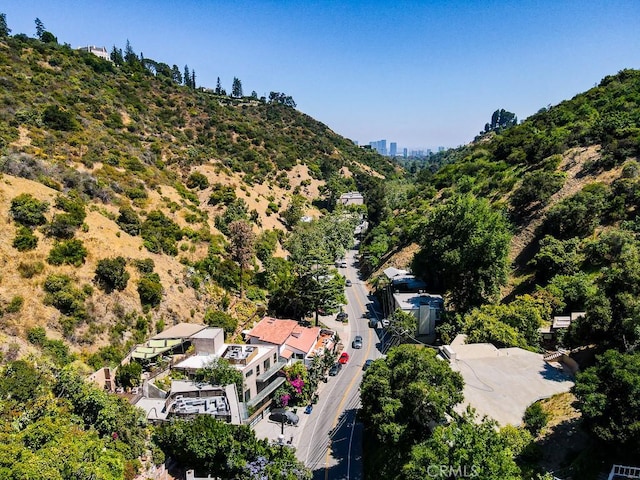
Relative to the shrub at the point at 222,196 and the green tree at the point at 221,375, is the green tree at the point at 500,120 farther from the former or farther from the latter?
the green tree at the point at 221,375

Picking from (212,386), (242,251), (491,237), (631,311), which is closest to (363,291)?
(242,251)

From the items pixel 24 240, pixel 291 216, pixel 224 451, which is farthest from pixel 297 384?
pixel 291 216

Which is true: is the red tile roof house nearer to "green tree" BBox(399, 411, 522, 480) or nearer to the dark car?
the dark car

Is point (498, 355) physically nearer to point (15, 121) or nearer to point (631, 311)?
point (631, 311)

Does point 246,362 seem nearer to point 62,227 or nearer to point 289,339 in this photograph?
point 289,339

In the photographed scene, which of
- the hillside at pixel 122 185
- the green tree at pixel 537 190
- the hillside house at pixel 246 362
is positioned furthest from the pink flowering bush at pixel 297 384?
the green tree at pixel 537 190

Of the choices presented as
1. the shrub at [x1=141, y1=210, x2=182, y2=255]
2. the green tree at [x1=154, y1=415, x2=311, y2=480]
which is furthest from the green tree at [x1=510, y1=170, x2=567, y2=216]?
the shrub at [x1=141, y1=210, x2=182, y2=255]
